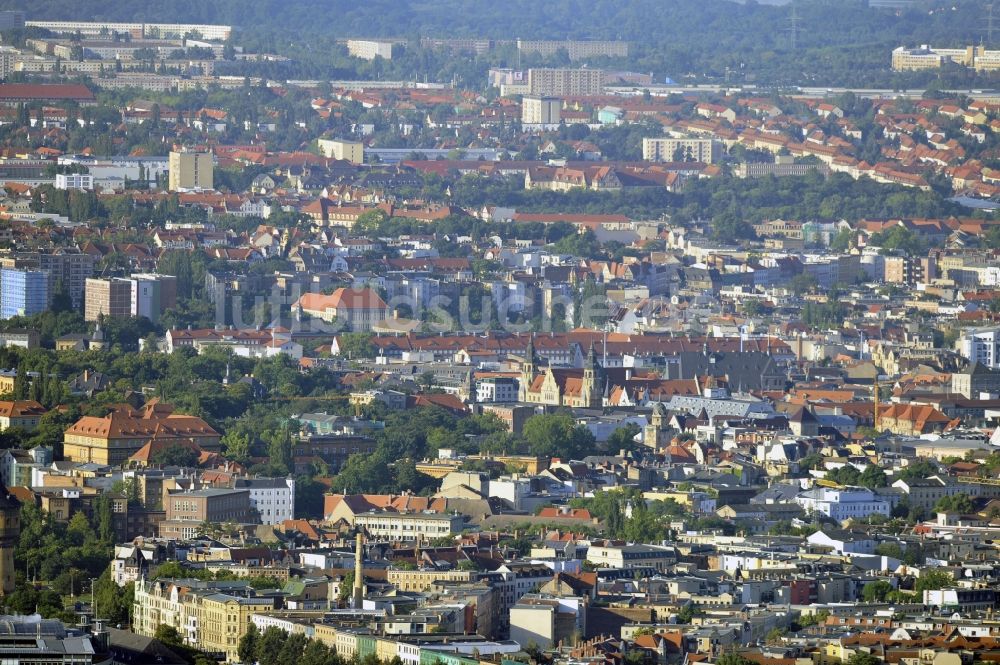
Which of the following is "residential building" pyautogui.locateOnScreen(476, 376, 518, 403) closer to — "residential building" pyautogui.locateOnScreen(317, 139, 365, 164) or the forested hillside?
"residential building" pyautogui.locateOnScreen(317, 139, 365, 164)

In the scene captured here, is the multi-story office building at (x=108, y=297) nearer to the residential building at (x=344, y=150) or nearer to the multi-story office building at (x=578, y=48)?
the residential building at (x=344, y=150)

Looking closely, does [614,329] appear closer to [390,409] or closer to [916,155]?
[390,409]

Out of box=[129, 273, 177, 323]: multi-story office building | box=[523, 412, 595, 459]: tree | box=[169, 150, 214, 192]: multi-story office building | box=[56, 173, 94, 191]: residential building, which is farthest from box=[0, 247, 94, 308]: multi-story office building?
box=[169, 150, 214, 192]: multi-story office building

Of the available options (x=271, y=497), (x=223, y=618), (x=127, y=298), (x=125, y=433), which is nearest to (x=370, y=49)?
(x=127, y=298)

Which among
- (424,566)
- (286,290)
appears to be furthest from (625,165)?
(424,566)

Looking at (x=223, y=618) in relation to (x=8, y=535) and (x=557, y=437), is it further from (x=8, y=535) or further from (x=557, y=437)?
(x=557, y=437)
